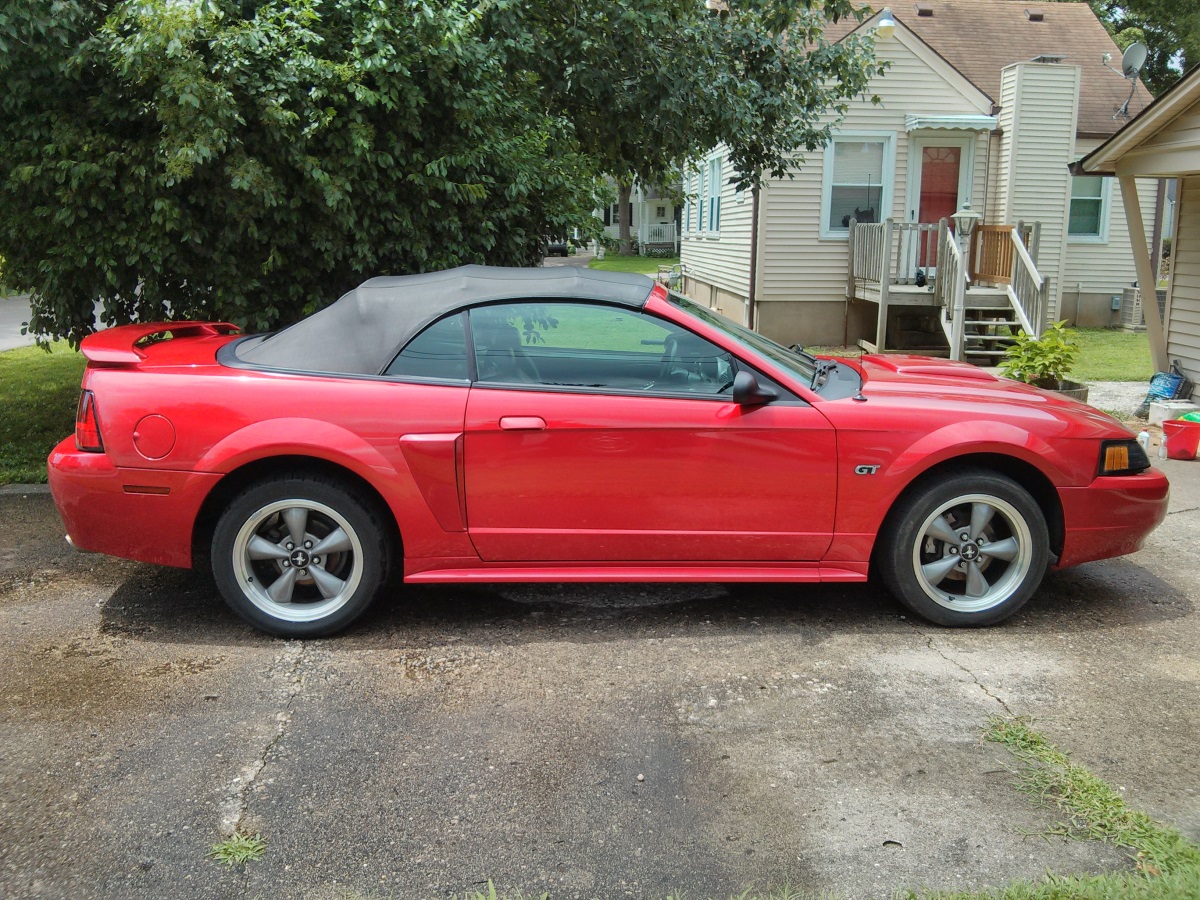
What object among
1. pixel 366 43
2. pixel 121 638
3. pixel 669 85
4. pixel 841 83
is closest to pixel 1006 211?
pixel 841 83

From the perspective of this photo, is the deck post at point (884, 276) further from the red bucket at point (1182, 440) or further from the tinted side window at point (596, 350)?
the tinted side window at point (596, 350)

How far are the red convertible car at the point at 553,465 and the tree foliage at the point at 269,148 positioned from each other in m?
2.01

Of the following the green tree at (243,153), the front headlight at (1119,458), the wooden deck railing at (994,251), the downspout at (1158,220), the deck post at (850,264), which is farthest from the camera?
the downspout at (1158,220)

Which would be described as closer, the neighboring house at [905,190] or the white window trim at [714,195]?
the neighboring house at [905,190]

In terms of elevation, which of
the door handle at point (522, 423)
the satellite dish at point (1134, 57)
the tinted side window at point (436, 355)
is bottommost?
the door handle at point (522, 423)

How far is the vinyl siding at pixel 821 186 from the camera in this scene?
1728cm

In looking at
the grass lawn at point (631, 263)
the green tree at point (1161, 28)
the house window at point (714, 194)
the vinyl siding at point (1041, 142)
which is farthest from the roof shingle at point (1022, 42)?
the green tree at point (1161, 28)

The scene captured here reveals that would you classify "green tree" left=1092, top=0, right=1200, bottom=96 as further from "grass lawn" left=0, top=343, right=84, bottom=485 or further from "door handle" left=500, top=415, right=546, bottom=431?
Answer: "door handle" left=500, top=415, right=546, bottom=431

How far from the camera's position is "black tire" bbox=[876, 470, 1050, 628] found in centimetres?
455

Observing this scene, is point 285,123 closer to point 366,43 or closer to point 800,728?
point 366,43

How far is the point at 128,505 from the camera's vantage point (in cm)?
442

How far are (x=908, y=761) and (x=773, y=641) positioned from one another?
1.08 m

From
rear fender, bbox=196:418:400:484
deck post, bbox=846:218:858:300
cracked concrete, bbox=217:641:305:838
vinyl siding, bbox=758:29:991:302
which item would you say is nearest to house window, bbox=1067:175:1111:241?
vinyl siding, bbox=758:29:991:302

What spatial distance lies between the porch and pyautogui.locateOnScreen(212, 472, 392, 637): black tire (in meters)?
11.2
